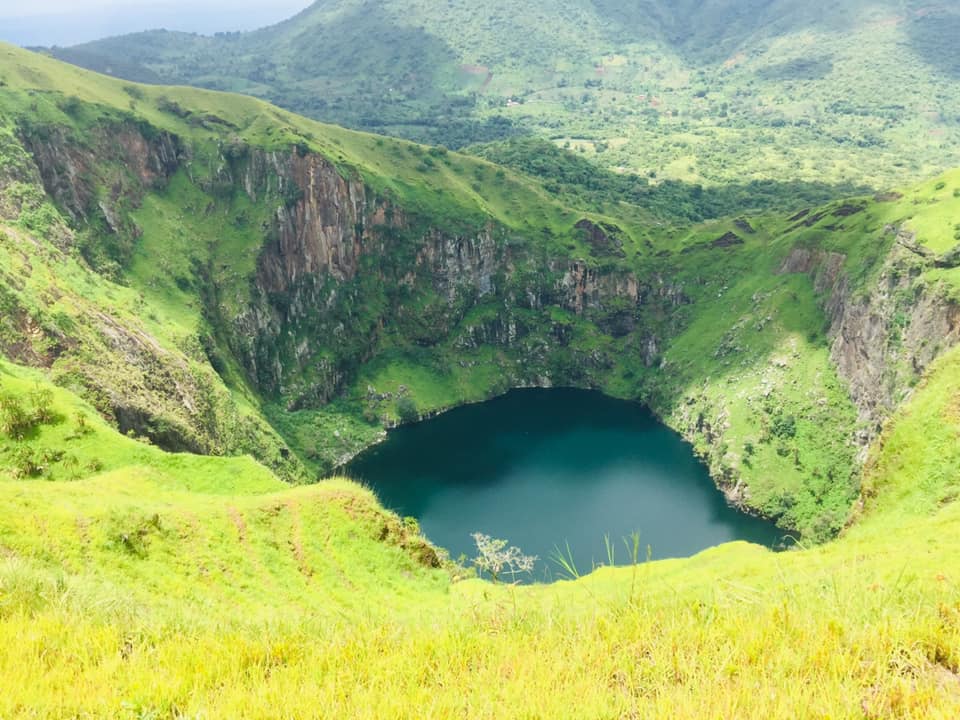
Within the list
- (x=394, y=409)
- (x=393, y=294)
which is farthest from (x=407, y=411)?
Result: (x=393, y=294)

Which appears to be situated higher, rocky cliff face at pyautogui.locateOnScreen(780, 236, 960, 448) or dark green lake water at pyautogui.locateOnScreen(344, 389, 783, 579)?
rocky cliff face at pyautogui.locateOnScreen(780, 236, 960, 448)

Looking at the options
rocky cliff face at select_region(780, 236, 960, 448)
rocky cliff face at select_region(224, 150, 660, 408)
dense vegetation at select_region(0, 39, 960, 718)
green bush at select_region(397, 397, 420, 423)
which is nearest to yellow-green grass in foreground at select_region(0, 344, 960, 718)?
dense vegetation at select_region(0, 39, 960, 718)

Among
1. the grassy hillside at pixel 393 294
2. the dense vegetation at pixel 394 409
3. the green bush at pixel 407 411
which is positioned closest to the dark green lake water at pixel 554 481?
the green bush at pixel 407 411

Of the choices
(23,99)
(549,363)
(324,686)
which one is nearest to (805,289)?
(549,363)

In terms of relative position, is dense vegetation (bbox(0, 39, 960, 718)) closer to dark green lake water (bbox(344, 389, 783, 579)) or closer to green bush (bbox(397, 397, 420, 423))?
green bush (bbox(397, 397, 420, 423))

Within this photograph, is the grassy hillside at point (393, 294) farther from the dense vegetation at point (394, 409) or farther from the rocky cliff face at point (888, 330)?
the dense vegetation at point (394, 409)

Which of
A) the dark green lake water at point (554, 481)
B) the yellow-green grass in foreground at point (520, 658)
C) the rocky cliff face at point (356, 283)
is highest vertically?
the yellow-green grass in foreground at point (520, 658)
